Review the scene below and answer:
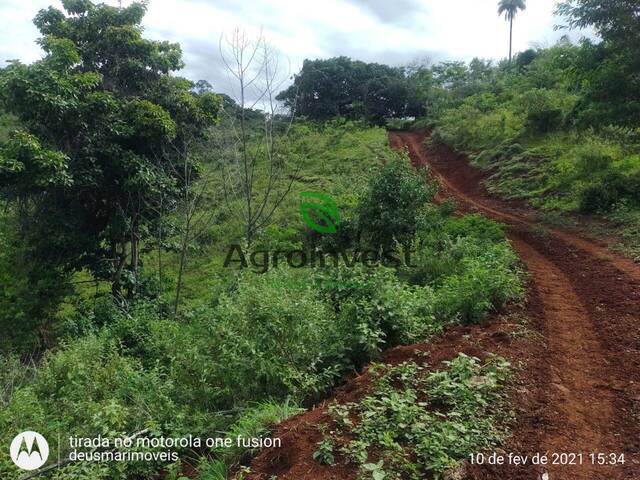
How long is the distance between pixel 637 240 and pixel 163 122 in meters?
9.22

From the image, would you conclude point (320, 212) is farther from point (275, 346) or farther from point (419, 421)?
point (419, 421)

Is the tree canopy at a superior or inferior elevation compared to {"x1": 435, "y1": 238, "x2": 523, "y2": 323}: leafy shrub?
superior

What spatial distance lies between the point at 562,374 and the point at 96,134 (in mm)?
8795

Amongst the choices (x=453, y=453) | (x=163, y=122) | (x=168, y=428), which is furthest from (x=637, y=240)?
(x=163, y=122)

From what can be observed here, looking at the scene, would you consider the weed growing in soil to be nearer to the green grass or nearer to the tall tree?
the green grass

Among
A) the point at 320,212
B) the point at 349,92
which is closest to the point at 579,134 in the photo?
the point at 320,212

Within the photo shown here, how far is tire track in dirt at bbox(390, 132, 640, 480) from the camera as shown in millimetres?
3193

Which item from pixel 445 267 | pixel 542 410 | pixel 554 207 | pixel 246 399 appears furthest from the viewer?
pixel 554 207

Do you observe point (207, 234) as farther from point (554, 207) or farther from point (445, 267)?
point (554, 207)

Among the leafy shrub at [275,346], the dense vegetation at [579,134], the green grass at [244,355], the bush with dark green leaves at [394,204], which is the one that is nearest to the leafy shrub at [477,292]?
the green grass at [244,355]

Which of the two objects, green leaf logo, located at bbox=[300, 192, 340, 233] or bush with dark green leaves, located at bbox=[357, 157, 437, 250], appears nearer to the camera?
bush with dark green leaves, located at bbox=[357, 157, 437, 250]

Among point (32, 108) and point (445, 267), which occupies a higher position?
point (32, 108)

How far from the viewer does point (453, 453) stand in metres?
3.07

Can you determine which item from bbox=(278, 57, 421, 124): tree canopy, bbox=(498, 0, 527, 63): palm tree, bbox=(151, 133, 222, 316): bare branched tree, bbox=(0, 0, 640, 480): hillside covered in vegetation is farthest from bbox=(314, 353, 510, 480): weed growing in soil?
bbox=(498, 0, 527, 63): palm tree
